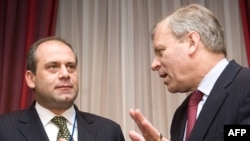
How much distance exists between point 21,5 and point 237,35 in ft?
5.74

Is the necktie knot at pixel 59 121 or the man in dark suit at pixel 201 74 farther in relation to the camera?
the necktie knot at pixel 59 121

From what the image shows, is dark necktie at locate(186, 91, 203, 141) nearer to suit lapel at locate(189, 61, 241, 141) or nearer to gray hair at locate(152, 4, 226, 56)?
suit lapel at locate(189, 61, 241, 141)

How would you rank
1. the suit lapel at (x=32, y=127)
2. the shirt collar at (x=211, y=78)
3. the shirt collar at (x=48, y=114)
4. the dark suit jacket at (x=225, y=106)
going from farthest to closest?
the shirt collar at (x=48, y=114), the suit lapel at (x=32, y=127), the shirt collar at (x=211, y=78), the dark suit jacket at (x=225, y=106)

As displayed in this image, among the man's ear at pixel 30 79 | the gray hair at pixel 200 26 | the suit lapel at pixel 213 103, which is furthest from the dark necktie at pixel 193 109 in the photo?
the man's ear at pixel 30 79

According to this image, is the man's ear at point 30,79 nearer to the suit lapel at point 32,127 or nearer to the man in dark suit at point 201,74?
the suit lapel at point 32,127

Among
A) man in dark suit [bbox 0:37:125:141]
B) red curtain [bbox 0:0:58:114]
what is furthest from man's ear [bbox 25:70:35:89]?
red curtain [bbox 0:0:58:114]

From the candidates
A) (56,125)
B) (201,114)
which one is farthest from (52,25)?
(201,114)

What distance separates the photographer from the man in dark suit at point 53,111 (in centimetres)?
181

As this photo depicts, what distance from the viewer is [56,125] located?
1870 millimetres

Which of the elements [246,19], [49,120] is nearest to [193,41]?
[49,120]

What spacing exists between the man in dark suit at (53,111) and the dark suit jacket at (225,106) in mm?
719

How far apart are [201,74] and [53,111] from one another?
0.91 metres

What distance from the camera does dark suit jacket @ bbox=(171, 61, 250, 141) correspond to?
1302mm

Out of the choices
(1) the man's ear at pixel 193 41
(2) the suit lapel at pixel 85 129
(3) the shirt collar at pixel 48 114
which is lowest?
(2) the suit lapel at pixel 85 129
